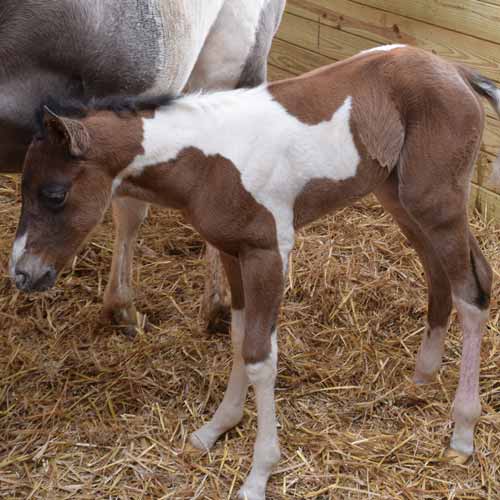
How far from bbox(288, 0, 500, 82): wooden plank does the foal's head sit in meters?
2.04

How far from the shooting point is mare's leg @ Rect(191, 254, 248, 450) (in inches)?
99.2

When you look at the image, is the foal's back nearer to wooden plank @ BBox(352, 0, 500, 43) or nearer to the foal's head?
the foal's head

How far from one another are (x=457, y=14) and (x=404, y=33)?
0.30 m

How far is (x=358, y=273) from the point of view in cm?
350

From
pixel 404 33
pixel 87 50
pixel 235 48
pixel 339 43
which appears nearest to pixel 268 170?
pixel 87 50

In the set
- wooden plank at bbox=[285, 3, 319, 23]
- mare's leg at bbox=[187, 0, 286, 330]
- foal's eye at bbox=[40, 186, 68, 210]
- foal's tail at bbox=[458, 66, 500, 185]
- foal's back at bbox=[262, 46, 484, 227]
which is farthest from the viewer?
wooden plank at bbox=[285, 3, 319, 23]

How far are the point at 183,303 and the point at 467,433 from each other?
127cm

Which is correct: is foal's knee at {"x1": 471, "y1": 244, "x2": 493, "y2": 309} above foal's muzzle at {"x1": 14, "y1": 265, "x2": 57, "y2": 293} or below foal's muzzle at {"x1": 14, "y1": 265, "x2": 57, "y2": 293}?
below

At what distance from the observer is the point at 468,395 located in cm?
256

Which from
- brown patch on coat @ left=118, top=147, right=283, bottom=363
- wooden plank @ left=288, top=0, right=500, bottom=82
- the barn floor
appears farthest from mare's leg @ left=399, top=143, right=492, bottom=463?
wooden plank @ left=288, top=0, right=500, bottom=82

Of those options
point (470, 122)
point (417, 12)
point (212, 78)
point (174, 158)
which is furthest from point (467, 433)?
point (417, 12)

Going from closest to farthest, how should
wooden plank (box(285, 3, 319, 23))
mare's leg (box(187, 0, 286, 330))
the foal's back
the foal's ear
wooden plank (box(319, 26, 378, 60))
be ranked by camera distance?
the foal's ear → the foal's back → mare's leg (box(187, 0, 286, 330)) → wooden plank (box(319, 26, 378, 60)) → wooden plank (box(285, 3, 319, 23))

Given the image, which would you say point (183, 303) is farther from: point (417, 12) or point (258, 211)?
point (417, 12)

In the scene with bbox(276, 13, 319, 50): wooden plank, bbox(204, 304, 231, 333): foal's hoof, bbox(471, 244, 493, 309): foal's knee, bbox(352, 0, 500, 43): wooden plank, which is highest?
bbox(352, 0, 500, 43): wooden plank
